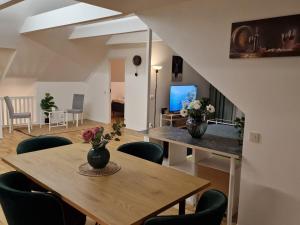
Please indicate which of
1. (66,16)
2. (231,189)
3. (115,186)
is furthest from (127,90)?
(115,186)

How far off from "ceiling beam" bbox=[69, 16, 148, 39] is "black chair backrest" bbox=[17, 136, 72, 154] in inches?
106

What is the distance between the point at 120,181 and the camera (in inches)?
Answer: 73.4

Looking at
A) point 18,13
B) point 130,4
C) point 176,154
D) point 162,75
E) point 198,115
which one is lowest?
point 176,154

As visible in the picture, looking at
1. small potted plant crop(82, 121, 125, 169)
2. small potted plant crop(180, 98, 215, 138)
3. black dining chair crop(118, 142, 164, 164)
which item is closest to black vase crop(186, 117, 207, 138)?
small potted plant crop(180, 98, 215, 138)

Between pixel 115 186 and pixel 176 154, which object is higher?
pixel 115 186

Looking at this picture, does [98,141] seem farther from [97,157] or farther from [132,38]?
[132,38]

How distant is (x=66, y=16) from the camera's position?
14.2ft

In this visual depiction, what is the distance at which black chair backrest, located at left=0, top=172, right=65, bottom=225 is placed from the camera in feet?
5.28

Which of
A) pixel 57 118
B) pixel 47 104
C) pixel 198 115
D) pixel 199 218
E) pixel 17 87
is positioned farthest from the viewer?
pixel 17 87

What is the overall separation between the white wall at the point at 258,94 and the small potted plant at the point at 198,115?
0.41 m

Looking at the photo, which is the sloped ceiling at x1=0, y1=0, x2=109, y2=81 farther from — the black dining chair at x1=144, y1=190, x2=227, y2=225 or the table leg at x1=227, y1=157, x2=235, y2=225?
the black dining chair at x1=144, y1=190, x2=227, y2=225

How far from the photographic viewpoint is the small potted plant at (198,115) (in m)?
2.90

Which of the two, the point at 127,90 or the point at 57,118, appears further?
the point at 57,118

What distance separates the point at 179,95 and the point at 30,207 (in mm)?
5146
